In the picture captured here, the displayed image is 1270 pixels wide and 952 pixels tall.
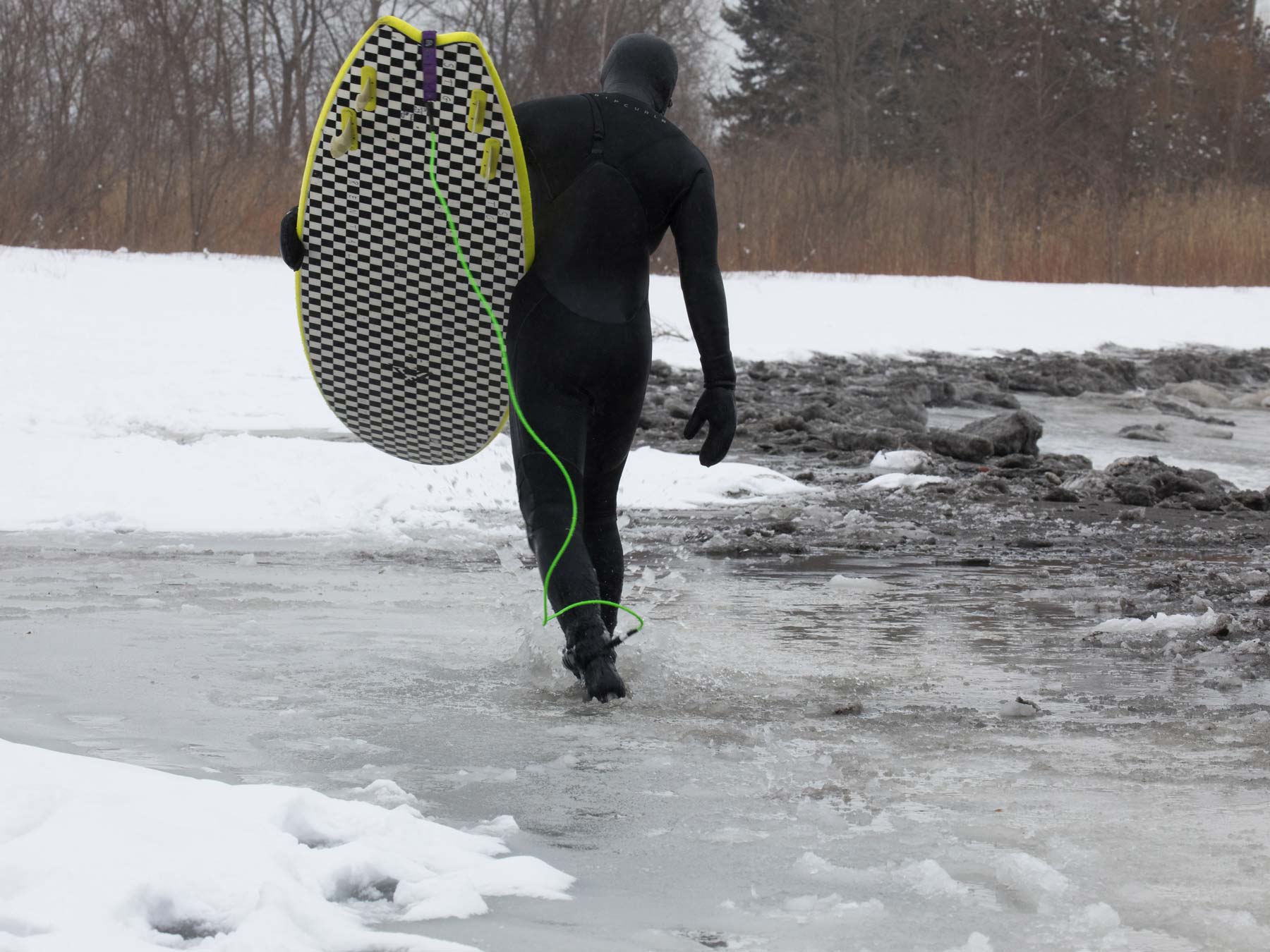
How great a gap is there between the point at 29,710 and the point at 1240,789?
8.56 feet

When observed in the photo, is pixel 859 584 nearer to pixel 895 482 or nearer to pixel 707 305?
pixel 707 305

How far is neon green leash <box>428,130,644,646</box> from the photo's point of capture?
4105 mm

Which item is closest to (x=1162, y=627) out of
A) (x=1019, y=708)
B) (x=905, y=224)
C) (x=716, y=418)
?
(x=1019, y=708)

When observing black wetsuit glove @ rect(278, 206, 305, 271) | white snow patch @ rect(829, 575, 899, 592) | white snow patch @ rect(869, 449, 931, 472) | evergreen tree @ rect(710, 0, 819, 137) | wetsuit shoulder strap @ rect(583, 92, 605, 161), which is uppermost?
evergreen tree @ rect(710, 0, 819, 137)

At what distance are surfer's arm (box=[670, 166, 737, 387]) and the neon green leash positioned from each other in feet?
1.48

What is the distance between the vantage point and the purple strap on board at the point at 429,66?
4.21 meters

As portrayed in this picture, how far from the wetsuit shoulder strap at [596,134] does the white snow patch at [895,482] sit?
4.69 meters

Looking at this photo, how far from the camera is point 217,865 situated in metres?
2.50

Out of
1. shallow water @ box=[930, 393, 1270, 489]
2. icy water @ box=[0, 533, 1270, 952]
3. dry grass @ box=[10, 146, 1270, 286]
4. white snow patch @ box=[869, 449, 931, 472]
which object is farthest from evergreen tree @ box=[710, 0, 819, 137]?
icy water @ box=[0, 533, 1270, 952]

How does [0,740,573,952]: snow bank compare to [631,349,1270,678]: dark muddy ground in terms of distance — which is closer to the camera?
[0,740,573,952]: snow bank

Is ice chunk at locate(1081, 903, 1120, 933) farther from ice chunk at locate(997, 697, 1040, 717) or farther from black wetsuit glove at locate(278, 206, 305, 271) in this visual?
black wetsuit glove at locate(278, 206, 305, 271)

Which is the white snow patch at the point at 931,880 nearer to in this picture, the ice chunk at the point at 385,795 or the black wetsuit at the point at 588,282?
the ice chunk at the point at 385,795

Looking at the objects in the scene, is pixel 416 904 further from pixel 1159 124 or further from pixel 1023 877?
pixel 1159 124

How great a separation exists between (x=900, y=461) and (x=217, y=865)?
7338mm
